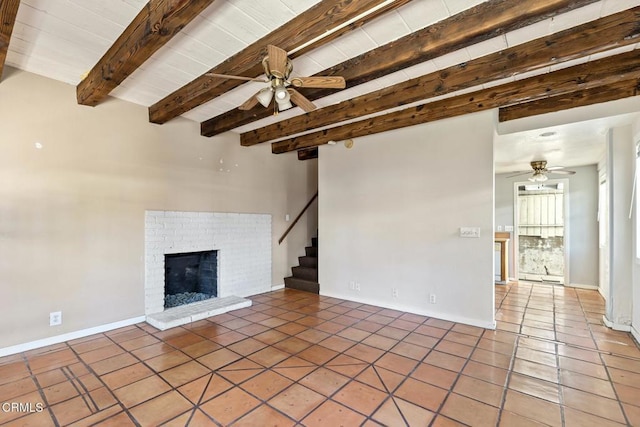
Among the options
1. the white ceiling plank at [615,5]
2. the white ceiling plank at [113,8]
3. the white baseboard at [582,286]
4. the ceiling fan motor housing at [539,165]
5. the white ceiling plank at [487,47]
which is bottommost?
the white baseboard at [582,286]

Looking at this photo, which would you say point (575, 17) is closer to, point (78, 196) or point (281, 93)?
point (281, 93)

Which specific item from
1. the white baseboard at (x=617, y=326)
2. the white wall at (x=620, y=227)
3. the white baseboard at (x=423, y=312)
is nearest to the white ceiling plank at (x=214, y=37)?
the white baseboard at (x=423, y=312)

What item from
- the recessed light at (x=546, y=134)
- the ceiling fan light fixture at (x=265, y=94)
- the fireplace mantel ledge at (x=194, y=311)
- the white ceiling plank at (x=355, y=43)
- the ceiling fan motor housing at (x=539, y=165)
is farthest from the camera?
the ceiling fan motor housing at (x=539, y=165)

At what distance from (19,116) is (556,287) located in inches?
340

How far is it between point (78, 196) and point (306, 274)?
3621 mm

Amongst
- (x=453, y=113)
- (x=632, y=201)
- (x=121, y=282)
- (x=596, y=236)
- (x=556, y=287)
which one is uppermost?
(x=453, y=113)

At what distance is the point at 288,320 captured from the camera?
12.8 ft

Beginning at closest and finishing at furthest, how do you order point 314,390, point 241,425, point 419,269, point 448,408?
point 241,425, point 448,408, point 314,390, point 419,269

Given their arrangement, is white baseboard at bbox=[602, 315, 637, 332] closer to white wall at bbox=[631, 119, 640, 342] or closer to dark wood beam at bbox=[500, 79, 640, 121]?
white wall at bbox=[631, 119, 640, 342]

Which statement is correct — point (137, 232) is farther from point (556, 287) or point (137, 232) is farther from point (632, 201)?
point (556, 287)

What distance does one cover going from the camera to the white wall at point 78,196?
2.92m

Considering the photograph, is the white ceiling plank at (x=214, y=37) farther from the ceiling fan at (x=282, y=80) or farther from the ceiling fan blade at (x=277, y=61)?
the ceiling fan blade at (x=277, y=61)

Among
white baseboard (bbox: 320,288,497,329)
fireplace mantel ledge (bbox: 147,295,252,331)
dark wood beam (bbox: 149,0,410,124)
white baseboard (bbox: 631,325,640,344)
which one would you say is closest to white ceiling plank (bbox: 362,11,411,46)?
dark wood beam (bbox: 149,0,410,124)

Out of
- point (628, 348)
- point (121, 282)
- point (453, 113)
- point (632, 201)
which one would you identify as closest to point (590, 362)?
point (628, 348)
